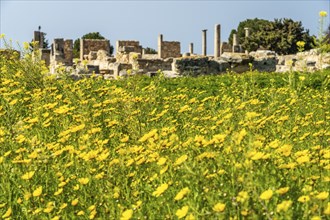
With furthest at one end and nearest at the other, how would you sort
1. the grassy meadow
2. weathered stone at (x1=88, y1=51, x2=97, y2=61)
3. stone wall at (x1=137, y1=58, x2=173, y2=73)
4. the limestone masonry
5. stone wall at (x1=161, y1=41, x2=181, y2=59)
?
stone wall at (x1=161, y1=41, x2=181, y2=59) < weathered stone at (x1=88, y1=51, x2=97, y2=61) < stone wall at (x1=137, y1=58, x2=173, y2=73) < the limestone masonry < the grassy meadow

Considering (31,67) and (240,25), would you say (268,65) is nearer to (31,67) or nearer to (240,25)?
(31,67)

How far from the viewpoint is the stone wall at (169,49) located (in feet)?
146

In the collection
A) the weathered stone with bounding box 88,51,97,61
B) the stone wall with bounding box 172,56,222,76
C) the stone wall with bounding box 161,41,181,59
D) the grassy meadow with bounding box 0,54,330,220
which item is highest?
the stone wall with bounding box 161,41,181,59

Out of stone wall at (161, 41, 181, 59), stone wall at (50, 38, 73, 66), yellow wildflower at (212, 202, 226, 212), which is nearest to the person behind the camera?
yellow wildflower at (212, 202, 226, 212)

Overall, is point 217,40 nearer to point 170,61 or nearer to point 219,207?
point 170,61

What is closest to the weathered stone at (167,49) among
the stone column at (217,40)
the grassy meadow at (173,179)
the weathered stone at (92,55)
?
the stone column at (217,40)

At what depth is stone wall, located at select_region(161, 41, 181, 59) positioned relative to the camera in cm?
4459

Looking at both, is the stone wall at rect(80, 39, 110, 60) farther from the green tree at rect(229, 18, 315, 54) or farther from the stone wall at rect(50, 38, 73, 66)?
the green tree at rect(229, 18, 315, 54)

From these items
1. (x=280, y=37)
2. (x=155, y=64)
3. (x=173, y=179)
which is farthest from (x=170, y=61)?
(x=173, y=179)

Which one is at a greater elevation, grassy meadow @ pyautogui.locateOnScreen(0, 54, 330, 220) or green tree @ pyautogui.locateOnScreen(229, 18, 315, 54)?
green tree @ pyautogui.locateOnScreen(229, 18, 315, 54)

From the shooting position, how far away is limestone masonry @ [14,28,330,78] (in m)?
19.9

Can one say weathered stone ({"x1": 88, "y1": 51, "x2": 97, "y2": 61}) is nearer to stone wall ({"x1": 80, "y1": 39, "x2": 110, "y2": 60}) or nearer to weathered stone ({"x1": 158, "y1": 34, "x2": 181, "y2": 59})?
stone wall ({"x1": 80, "y1": 39, "x2": 110, "y2": 60})

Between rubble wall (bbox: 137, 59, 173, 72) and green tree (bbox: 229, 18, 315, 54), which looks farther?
green tree (bbox: 229, 18, 315, 54)

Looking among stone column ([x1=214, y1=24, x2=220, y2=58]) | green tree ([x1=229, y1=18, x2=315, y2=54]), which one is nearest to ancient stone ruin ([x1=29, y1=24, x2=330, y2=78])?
stone column ([x1=214, y1=24, x2=220, y2=58])
